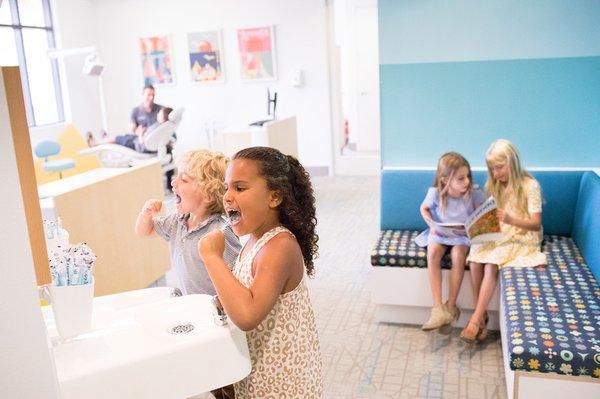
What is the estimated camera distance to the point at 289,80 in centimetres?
852

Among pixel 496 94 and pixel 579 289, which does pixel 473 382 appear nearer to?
pixel 579 289

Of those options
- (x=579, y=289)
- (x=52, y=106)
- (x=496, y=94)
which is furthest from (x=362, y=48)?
(x=579, y=289)

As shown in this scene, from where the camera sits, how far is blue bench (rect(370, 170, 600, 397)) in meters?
2.33

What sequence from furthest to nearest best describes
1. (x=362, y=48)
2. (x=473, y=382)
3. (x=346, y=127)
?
(x=346, y=127)
(x=362, y=48)
(x=473, y=382)

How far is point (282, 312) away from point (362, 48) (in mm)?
8461

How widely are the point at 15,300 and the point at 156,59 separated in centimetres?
857

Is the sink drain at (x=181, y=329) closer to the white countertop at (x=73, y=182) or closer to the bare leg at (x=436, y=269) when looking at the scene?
the white countertop at (x=73, y=182)

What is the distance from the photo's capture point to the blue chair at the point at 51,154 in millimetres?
6359

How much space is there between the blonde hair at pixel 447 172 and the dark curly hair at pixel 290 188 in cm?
199

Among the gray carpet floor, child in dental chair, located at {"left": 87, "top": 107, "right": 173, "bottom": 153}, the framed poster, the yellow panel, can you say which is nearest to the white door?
the framed poster

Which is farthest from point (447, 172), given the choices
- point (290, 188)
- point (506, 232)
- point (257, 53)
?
point (257, 53)

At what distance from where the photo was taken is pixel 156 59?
8.99 m

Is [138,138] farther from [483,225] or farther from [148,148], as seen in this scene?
[483,225]

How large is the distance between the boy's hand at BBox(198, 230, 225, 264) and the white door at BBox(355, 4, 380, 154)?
8.24 meters
